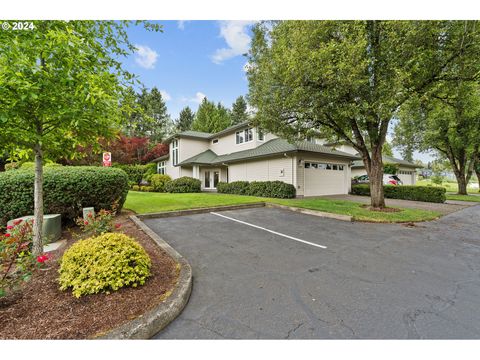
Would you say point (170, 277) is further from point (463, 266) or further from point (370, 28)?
point (370, 28)

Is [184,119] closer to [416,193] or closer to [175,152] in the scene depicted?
[175,152]

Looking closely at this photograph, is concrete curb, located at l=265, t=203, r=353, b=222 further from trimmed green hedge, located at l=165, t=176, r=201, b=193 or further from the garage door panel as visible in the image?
trimmed green hedge, located at l=165, t=176, r=201, b=193

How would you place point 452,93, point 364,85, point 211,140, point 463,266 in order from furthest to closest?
point 211,140 < point 452,93 < point 364,85 < point 463,266

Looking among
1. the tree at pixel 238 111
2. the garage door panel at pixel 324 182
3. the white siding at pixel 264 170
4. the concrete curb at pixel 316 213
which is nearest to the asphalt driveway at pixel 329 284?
the concrete curb at pixel 316 213

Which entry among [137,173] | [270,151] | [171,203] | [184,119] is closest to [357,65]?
[270,151]

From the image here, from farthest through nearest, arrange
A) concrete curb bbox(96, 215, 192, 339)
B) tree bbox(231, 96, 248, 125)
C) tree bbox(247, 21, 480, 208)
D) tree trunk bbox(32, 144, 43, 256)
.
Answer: tree bbox(231, 96, 248, 125) < tree bbox(247, 21, 480, 208) < tree trunk bbox(32, 144, 43, 256) < concrete curb bbox(96, 215, 192, 339)

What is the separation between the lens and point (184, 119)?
153 feet

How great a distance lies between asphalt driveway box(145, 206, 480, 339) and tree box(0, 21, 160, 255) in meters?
2.98

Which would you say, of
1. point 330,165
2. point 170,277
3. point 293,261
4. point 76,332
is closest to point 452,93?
point 330,165

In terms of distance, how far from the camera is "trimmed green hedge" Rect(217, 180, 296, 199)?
44.3 ft

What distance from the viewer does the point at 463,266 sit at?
3.85 meters

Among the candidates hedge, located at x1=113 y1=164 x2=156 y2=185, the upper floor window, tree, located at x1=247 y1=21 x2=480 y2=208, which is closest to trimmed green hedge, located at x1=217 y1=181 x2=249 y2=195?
the upper floor window

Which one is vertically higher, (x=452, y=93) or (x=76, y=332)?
(x=452, y=93)

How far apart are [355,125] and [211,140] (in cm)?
1643
